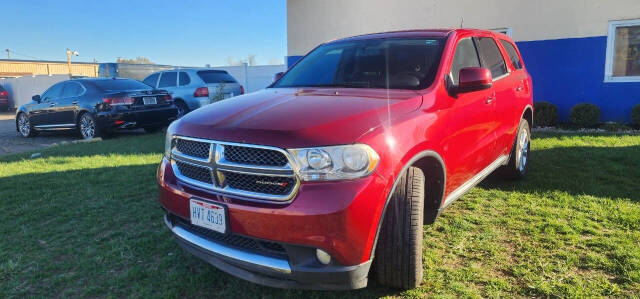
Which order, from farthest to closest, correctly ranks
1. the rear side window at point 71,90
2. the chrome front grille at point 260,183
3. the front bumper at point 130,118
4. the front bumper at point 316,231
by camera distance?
the rear side window at point 71,90
the front bumper at point 130,118
the chrome front grille at point 260,183
the front bumper at point 316,231

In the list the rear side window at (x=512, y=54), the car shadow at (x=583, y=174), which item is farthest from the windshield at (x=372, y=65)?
the car shadow at (x=583, y=174)

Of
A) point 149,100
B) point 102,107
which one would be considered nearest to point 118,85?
point 102,107

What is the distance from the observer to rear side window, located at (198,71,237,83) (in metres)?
10.9

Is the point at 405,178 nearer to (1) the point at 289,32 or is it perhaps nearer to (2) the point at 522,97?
(2) the point at 522,97

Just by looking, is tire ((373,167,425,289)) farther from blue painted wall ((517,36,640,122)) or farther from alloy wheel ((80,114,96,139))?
alloy wheel ((80,114,96,139))

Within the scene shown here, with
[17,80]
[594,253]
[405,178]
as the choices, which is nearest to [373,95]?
[405,178]

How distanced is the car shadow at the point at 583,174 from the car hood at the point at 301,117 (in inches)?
105

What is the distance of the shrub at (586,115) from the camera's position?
333 inches

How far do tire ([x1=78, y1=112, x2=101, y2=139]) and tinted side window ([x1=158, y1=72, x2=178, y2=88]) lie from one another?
8.39 ft

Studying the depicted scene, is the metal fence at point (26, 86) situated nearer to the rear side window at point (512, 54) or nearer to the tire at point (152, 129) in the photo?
the tire at point (152, 129)

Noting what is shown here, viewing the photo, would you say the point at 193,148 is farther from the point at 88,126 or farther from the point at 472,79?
the point at 88,126

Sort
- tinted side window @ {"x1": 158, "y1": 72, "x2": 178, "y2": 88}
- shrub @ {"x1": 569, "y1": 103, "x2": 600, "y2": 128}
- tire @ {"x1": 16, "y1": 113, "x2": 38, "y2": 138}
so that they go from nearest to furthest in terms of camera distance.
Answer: shrub @ {"x1": 569, "y1": 103, "x2": 600, "y2": 128}
tire @ {"x1": 16, "y1": 113, "x2": 38, "y2": 138}
tinted side window @ {"x1": 158, "y1": 72, "x2": 178, "y2": 88}

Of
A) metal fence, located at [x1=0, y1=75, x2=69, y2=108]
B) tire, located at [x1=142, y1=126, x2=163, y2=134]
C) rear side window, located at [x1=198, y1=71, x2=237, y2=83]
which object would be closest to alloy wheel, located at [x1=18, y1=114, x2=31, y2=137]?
tire, located at [x1=142, y1=126, x2=163, y2=134]

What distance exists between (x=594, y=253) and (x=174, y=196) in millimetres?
2941
